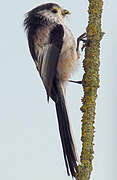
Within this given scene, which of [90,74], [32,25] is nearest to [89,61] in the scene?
[90,74]

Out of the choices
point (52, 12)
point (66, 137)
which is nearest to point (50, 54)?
point (52, 12)

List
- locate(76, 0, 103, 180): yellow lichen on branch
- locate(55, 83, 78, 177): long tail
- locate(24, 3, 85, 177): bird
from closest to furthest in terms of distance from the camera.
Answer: locate(76, 0, 103, 180): yellow lichen on branch
locate(55, 83, 78, 177): long tail
locate(24, 3, 85, 177): bird

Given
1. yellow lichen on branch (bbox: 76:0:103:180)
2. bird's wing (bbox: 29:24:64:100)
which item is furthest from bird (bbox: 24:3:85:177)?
yellow lichen on branch (bbox: 76:0:103:180)

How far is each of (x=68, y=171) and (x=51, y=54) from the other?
999 millimetres

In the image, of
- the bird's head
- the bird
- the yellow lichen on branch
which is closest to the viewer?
the yellow lichen on branch

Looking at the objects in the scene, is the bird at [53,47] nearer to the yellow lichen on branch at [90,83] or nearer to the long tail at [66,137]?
the long tail at [66,137]

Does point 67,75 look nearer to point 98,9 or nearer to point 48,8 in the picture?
point 48,8

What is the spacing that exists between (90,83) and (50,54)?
0.96 meters

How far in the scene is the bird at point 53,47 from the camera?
2312mm

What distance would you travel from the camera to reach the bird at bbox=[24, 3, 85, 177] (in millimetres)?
2312

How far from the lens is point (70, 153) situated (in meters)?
1.82

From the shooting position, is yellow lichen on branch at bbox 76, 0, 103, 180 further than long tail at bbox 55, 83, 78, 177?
No

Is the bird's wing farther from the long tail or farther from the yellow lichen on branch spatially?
the yellow lichen on branch

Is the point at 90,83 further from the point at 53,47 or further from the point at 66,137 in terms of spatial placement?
the point at 53,47
